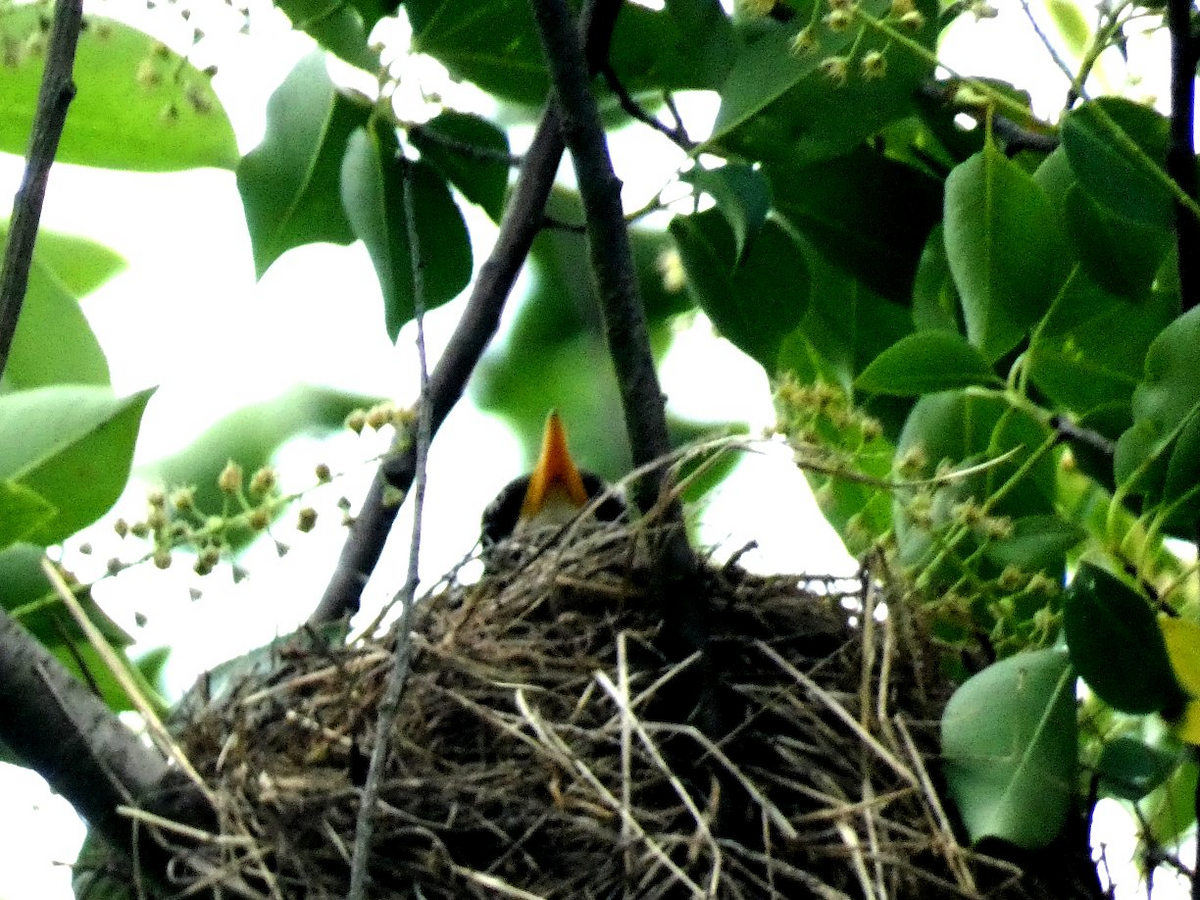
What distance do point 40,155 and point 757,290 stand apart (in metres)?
Answer: 0.70

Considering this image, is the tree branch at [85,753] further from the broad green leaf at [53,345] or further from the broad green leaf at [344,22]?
the broad green leaf at [344,22]

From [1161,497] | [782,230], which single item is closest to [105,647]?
[782,230]

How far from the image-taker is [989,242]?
143 centimetres

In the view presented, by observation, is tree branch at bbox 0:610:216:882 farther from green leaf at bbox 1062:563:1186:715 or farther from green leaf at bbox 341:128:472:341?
green leaf at bbox 1062:563:1186:715

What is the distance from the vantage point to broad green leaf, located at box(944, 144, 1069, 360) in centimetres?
143

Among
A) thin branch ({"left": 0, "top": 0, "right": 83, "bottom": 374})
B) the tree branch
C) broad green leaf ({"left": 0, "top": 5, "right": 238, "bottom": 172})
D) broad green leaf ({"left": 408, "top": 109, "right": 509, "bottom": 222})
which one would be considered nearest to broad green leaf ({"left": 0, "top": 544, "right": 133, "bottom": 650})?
the tree branch

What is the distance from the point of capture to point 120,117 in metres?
1.76

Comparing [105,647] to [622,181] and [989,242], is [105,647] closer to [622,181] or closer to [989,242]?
[622,181]

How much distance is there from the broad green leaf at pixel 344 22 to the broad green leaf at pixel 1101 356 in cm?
69

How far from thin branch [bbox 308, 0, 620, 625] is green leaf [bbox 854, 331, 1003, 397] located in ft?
1.63

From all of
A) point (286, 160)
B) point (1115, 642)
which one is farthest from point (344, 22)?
point (1115, 642)

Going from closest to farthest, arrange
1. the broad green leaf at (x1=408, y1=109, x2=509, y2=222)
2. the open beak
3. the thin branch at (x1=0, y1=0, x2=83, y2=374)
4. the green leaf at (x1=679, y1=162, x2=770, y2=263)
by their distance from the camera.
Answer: the thin branch at (x1=0, y1=0, x2=83, y2=374) → the green leaf at (x1=679, y1=162, x2=770, y2=263) → the broad green leaf at (x1=408, y1=109, x2=509, y2=222) → the open beak

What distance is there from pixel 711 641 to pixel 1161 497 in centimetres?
41

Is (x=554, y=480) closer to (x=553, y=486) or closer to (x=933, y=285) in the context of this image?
(x=553, y=486)
